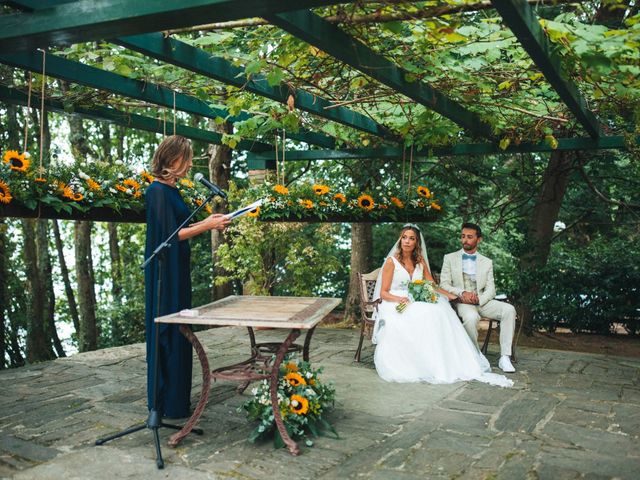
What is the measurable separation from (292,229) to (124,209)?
438 centimetres

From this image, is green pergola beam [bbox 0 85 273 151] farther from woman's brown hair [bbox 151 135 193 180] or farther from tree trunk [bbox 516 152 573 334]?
tree trunk [bbox 516 152 573 334]

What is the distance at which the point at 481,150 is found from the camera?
24.5ft

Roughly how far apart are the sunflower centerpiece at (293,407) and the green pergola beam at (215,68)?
2.23 m

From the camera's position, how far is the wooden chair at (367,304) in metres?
6.39

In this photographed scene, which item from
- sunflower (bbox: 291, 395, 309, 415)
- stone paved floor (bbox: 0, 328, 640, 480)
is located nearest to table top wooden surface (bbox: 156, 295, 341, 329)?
sunflower (bbox: 291, 395, 309, 415)

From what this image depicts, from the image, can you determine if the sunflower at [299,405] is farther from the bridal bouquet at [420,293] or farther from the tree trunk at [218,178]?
the tree trunk at [218,178]

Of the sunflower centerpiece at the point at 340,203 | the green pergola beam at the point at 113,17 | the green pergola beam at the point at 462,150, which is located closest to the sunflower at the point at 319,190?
the sunflower centerpiece at the point at 340,203

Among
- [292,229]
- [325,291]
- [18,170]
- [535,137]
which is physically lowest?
[325,291]

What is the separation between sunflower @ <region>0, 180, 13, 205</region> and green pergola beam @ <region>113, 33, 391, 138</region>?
1.27 meters

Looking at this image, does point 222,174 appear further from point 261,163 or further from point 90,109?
point 90,109

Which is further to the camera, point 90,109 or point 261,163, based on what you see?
point 261,163

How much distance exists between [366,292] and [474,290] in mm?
1249

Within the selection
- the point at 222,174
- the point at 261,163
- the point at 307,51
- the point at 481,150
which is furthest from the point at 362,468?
the point at 222,174

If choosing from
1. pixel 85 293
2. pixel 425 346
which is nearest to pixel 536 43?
pixel 425 346
